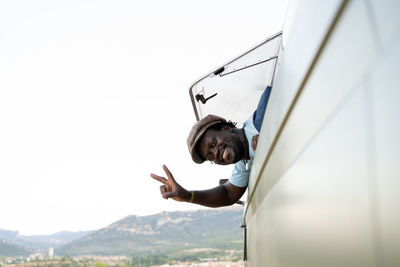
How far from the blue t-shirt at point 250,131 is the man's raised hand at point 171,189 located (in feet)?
1.25

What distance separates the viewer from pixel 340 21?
0.64 meters

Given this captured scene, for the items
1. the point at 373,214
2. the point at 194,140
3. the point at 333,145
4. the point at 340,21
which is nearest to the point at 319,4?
the point at 340,21

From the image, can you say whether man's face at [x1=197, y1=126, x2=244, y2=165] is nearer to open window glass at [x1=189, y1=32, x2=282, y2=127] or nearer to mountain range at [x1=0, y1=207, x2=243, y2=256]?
open window glass at [x1=189, y1=32, x2=282, y2=127]

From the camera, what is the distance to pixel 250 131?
286 centimetres

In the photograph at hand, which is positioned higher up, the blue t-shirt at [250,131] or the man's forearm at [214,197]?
the blue t-shirt at [250,131]

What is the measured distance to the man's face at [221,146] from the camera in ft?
9.42

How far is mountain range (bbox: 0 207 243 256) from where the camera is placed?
76.8 meters

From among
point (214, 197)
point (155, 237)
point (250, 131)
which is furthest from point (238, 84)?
point (155, 237)

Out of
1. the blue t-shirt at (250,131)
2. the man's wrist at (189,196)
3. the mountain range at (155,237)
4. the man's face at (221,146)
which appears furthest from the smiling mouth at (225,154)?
the mountain range at (155,237)

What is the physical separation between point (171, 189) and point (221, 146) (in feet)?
2.33

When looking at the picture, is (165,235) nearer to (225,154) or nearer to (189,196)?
(189,196)

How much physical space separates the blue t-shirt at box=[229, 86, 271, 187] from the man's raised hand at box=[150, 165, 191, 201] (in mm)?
382

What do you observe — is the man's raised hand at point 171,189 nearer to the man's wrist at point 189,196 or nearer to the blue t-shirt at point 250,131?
the man's wrist at point 189,196

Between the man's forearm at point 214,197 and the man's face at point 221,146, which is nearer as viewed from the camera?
the man's face at point 221,146
